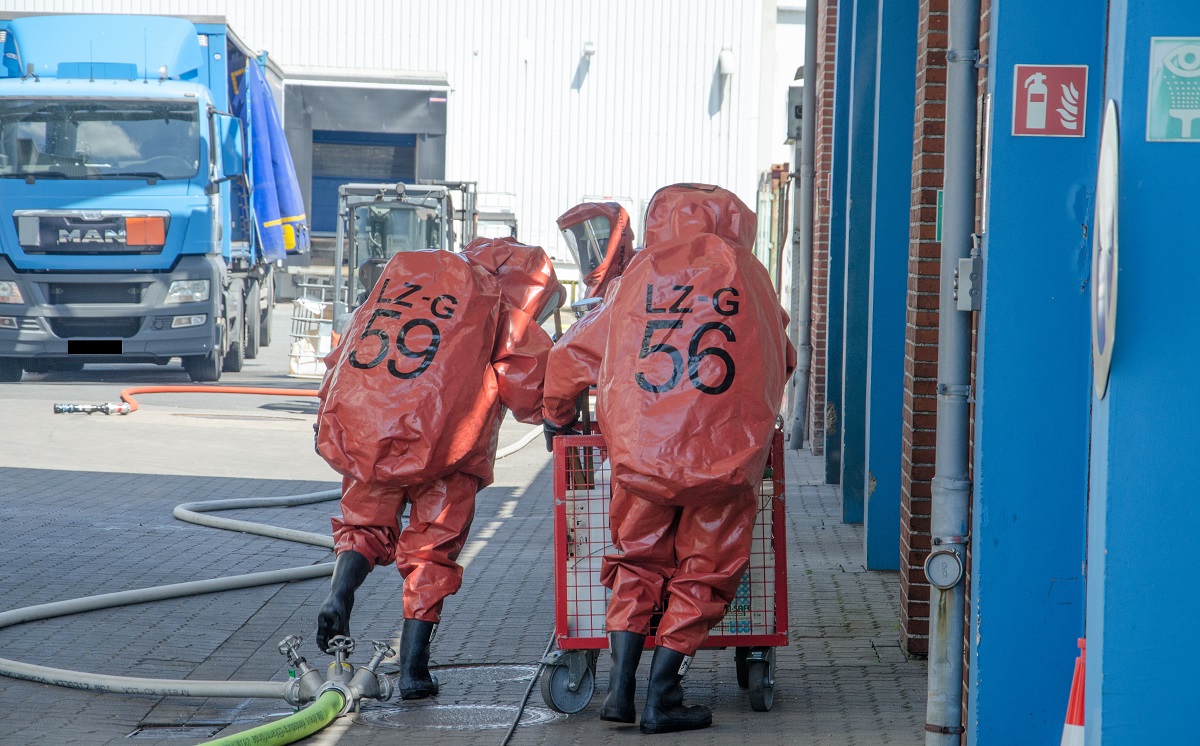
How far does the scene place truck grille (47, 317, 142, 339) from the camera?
17250 millimetres

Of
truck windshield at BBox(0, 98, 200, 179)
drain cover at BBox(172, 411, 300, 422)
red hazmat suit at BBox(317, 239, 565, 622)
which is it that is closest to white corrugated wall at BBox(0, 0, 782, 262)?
truck windshield at BBox(0, 98, 200, 179)

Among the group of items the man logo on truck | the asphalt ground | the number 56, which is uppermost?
the man logo on truck

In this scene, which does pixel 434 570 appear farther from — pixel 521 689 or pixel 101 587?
pixel 101 587

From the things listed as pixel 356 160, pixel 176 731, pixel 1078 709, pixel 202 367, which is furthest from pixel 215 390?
pixel 356 160

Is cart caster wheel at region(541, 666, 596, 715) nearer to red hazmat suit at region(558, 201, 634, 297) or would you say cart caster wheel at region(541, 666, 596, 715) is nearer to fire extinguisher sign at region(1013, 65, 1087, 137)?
fire extinguisher sign at region(1013, 65, 1087, 137)

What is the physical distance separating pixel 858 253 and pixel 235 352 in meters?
12.8

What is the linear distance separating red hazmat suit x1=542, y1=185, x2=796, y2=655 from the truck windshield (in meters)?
13.2

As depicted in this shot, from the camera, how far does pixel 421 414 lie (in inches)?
198

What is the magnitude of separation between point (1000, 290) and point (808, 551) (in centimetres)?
443

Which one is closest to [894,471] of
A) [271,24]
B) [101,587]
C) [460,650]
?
[460,650]

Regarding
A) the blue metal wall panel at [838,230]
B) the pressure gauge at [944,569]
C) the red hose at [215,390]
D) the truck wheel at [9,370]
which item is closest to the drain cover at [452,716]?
the pressure gauge at [944,569]

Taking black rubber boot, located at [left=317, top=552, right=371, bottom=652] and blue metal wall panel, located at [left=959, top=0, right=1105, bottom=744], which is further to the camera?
black rubber boot, located at [left=317, top=552, right=371, bottom=652]

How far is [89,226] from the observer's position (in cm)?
1680

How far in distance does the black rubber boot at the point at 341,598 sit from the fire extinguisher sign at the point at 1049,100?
2.66 m
